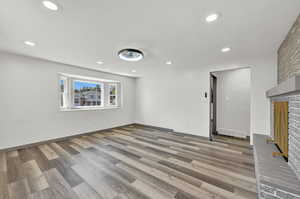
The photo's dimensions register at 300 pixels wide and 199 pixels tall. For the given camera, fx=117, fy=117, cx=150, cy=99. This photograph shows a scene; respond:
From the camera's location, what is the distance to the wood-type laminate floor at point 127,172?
1.50m

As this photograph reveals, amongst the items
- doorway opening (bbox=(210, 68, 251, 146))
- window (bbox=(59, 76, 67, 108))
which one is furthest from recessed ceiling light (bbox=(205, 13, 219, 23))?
window (bbox=(59, 76, 67, 108))

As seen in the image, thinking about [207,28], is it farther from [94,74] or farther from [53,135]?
[53,135]

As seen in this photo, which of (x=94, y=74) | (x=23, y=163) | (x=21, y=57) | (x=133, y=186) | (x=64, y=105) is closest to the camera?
(x=133, y=186)

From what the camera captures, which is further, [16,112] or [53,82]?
[53,82]

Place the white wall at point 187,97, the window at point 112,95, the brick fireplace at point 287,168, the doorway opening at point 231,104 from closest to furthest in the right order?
the brick fireplace at point 287,168 < the white wall at point 187,97 < the doorway opening at point 231,104 < the window at point 112,95

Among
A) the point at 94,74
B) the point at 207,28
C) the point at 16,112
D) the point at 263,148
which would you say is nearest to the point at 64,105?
the point at 16,112

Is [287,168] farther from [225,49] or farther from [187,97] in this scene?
[187,97]

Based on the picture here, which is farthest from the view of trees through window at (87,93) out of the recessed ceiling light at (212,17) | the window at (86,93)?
the recessed ceiling light at (212,17)

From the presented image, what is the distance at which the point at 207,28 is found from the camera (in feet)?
5.40

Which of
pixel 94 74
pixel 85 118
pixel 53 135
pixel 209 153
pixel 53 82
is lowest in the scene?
pixel 209 153

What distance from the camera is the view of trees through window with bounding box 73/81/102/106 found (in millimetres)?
3963

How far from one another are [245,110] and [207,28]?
11.6 feet

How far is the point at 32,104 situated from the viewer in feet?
9.61

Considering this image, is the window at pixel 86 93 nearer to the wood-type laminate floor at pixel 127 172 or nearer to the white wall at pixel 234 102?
the wood-type laminate floor at pixel 127 172
